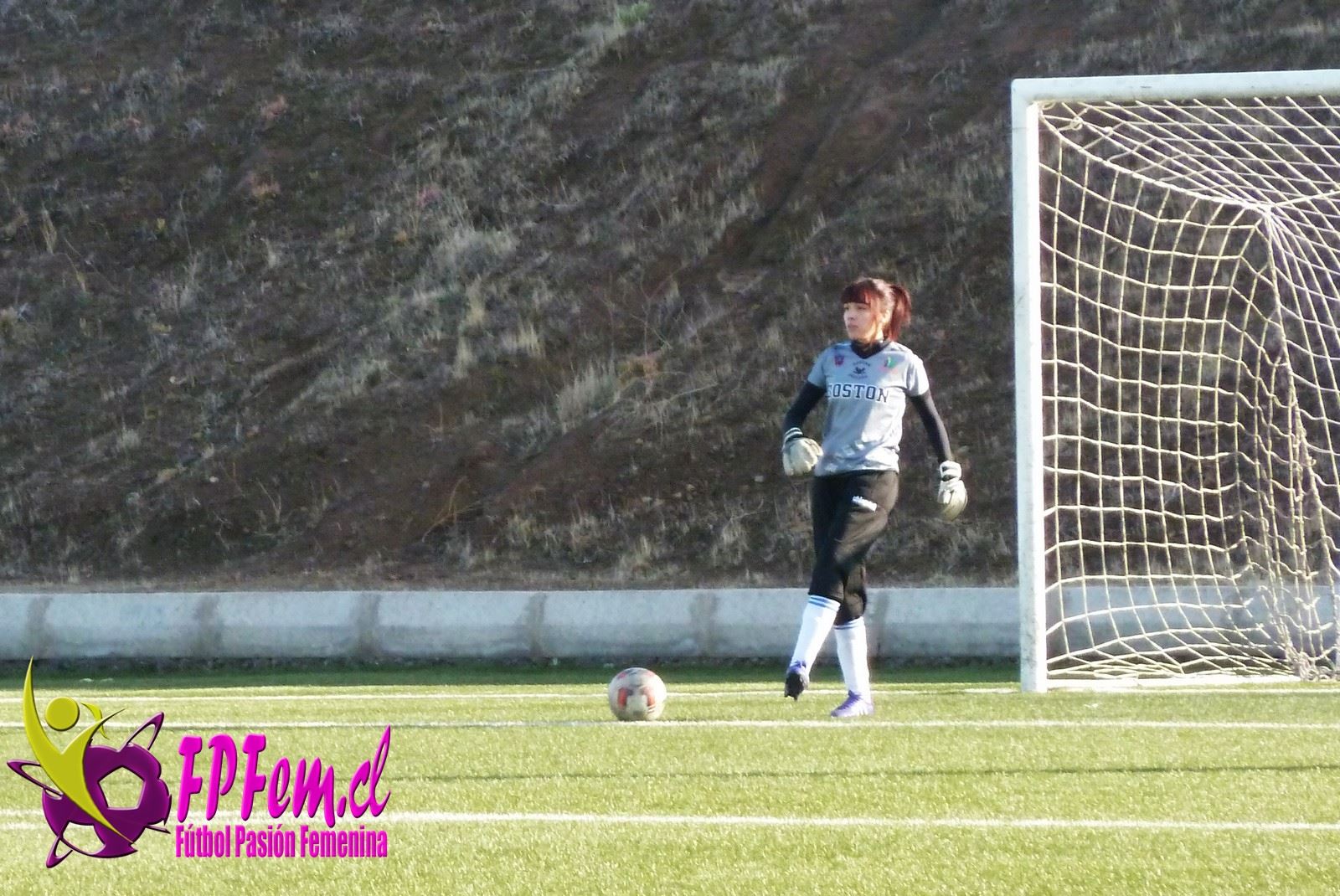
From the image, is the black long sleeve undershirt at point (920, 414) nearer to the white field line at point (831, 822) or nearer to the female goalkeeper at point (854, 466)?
the female goalkeeper at point (854, 466)

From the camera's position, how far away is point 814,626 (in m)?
8.25

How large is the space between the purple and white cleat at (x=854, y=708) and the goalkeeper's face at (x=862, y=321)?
158 cm

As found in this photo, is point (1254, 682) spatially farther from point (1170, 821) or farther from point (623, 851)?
point (623, 851)

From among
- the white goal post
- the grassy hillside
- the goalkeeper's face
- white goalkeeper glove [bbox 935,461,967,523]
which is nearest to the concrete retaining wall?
the white goal post

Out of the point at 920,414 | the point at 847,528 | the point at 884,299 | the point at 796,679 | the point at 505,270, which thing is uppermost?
the point at 505,270

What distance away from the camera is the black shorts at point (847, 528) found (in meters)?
8.26

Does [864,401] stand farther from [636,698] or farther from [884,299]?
[636,698]

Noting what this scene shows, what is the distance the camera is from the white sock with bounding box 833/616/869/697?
328 inches

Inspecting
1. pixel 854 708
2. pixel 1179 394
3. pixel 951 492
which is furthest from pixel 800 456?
pixel 1179 394

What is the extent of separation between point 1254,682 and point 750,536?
32.5ft

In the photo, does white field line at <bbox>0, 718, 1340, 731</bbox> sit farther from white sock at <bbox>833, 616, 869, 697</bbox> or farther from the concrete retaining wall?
the concrete retaining wall

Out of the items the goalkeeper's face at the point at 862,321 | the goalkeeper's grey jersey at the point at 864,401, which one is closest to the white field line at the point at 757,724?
the goalkeeper's grey jersey at the point at 864,401

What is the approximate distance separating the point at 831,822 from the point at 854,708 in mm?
2917

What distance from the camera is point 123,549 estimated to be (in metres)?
21.5
